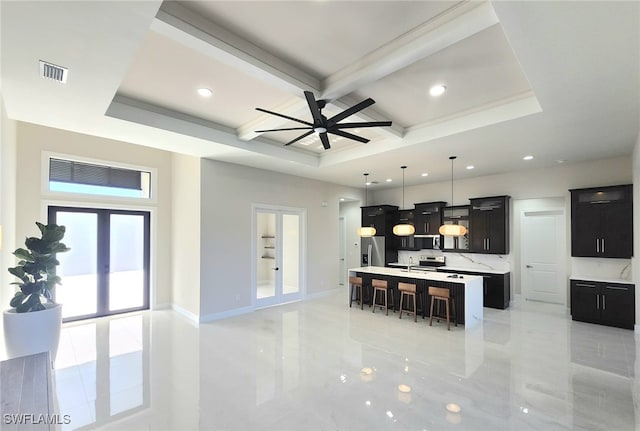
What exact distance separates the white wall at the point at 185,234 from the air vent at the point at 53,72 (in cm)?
308

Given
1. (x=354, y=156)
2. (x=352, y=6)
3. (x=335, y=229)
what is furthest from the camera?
(x=335, y=229)

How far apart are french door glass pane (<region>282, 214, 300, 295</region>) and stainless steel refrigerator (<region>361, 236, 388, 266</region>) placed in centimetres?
258

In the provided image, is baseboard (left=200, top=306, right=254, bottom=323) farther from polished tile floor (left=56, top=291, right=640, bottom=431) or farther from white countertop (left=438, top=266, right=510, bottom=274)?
white countertop (left=438, top=266, right=510, bottom=274)

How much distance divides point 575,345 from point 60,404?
6.37m

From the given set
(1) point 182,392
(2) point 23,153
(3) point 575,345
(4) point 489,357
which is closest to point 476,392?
(4) point 489,357

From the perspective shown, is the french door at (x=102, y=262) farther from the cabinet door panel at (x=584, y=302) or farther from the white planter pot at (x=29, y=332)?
the cabinet door panel at (x=584, y=302)

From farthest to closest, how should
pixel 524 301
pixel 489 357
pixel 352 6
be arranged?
pixel 524 301 < pixel 489 357 < pixel 352 6

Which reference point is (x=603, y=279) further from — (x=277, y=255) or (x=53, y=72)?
(x=53, y=72)

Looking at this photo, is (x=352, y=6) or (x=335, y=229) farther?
(x=335, y=229)

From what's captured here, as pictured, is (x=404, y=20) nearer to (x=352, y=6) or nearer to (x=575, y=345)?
(x=352, y=6)

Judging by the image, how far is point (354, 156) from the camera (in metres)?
5.89

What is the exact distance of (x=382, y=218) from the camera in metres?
8.75

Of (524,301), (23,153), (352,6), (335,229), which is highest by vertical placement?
(352,6)

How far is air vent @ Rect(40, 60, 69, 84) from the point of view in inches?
105
